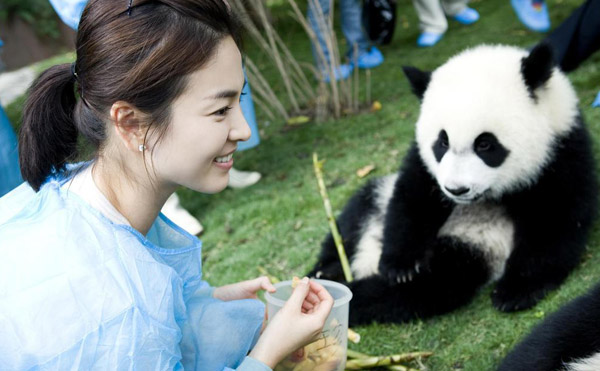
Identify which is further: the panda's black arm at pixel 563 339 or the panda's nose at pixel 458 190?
the panda's nose at pixel 458 190

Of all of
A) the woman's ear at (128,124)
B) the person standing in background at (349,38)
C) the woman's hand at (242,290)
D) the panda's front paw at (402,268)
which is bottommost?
the person standing in background at (349,38)

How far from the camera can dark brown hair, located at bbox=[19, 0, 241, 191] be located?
1.22 metres

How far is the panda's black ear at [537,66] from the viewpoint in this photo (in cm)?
194

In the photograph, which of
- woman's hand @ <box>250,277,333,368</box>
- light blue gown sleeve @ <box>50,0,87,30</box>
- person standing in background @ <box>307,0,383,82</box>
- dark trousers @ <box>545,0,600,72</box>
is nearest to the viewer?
woman's hand @ <box>250,277,333,368</box>

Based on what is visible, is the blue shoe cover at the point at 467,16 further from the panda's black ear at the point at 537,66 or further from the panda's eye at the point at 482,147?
the panda's eye at the point at 482,147

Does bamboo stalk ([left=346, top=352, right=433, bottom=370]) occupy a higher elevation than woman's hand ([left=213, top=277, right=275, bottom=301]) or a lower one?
lower

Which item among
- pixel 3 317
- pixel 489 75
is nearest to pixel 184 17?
pixel 3 317

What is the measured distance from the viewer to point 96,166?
1.38m

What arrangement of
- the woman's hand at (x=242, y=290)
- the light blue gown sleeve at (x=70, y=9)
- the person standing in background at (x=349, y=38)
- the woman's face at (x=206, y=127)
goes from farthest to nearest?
the person standing in background at (x=349, y=38) → the light blue gown sleeve at (x=70, y=9) → the woman's hand at (x=242, y=290) → the woman's face at (x=206, y=127)

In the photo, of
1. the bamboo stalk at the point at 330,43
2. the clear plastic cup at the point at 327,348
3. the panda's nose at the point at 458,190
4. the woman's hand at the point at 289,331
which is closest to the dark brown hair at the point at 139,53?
the woman's hand at the point at 289,331

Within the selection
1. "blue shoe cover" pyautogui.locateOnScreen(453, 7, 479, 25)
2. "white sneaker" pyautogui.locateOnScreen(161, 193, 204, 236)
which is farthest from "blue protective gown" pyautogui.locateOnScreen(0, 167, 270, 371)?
"blue shoe cover" pyautogui.locateOnScreen(453, 7, 479, 25)

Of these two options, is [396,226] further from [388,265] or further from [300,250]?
[300,250]

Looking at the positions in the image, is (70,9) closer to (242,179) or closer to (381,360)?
(242,179)

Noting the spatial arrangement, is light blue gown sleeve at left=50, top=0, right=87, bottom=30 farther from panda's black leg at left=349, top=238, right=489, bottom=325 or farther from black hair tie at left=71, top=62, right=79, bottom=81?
panda's black leg at left=349, top=238, right=489, bottom=325
